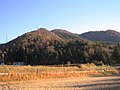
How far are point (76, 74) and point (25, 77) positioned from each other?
18.0 metres

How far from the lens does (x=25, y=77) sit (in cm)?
6134

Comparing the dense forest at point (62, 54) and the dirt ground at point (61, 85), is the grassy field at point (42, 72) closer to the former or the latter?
the dirt ground at point (61, 85)

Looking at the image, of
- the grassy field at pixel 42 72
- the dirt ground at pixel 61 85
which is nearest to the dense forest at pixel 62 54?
the grassy field at pixel 42 72

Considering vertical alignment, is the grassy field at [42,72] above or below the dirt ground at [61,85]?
above

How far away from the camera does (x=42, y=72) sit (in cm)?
6850

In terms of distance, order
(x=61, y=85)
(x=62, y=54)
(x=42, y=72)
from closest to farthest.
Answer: (x=61, y=85) < (x=42, y=72) < (x=62, y=54)

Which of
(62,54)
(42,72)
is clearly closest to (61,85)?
(42,72)

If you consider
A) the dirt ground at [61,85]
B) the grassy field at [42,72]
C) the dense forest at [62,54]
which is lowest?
the dirt ground at [61,85]

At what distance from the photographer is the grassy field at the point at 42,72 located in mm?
59688

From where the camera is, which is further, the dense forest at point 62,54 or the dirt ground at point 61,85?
the dense forest at point 62,54

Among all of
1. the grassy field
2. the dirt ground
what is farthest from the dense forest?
the dirt ground

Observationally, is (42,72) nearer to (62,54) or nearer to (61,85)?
(61,85)

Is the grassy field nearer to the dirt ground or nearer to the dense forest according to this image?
the dirt ground

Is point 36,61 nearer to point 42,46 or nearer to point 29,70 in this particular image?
point 42,46
